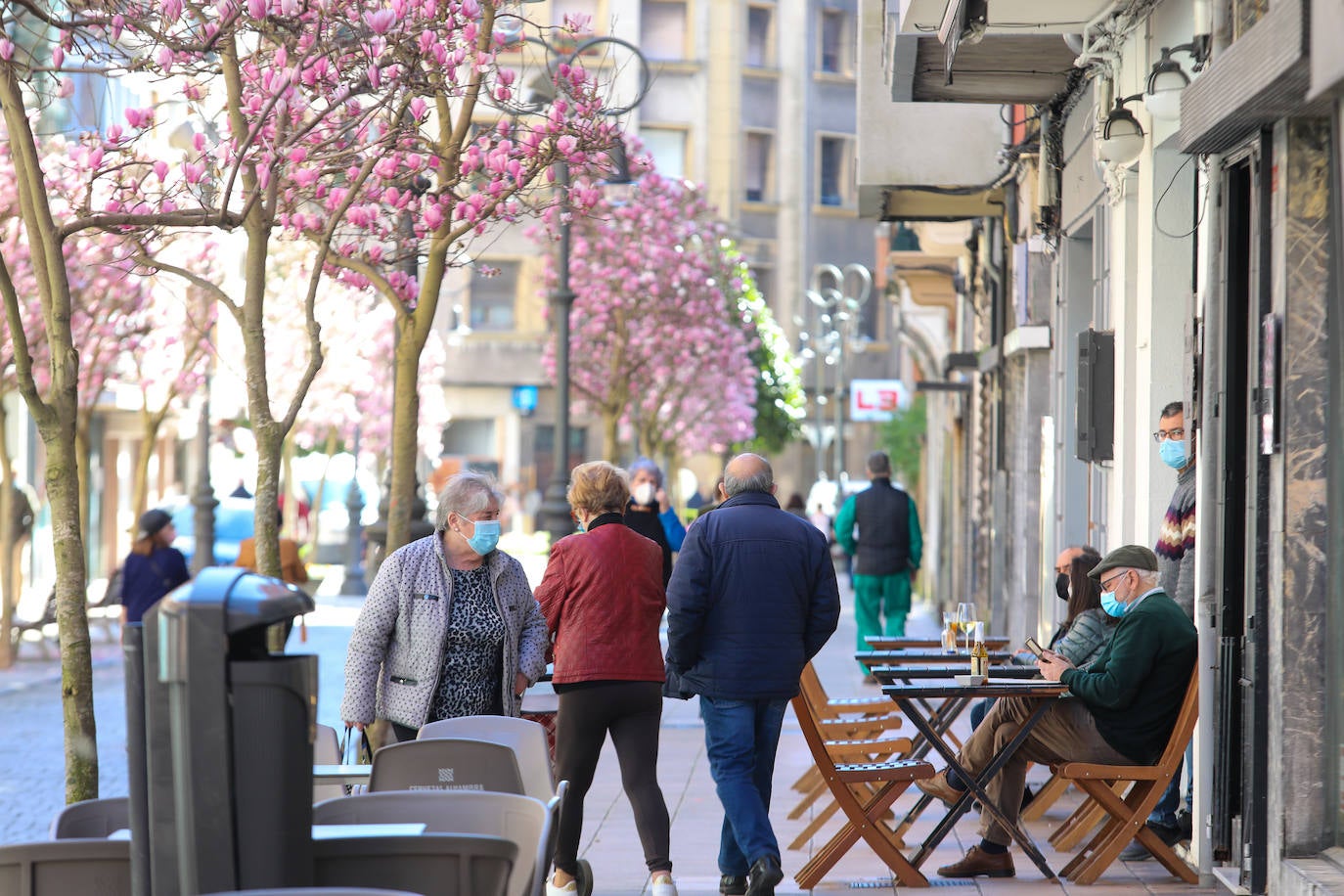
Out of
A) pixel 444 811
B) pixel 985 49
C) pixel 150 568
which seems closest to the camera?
pixel 444 811

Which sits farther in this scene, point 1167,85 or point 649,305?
point 649,305

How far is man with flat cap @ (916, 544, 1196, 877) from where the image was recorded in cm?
830

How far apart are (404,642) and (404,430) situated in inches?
152

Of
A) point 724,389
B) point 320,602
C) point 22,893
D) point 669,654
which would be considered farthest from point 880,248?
point 22,893

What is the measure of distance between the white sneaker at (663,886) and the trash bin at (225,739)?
4.31 m

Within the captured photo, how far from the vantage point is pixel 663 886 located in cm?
795

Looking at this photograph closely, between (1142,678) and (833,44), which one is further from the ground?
(833,44)

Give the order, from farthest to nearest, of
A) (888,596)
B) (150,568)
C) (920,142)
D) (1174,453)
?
(888,596), (920,142), (150,568), (1174,453)

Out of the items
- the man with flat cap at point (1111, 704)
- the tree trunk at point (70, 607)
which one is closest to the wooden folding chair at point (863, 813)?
the man with flat cap at point (1111, 704)

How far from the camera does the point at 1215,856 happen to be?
818 cm

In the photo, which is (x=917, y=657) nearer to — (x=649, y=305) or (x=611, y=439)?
(x=611, y=439)

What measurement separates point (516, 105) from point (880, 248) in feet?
88.4

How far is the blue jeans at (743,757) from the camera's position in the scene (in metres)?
8.12

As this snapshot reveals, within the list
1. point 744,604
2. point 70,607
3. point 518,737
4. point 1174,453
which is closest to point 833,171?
point 1174,453
